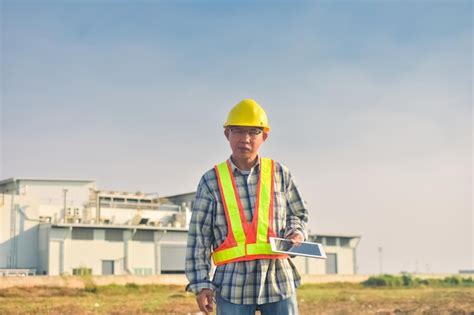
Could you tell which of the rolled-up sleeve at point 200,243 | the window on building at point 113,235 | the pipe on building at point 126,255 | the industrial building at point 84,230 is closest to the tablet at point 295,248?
the rolled-up sleeve at point 200,243

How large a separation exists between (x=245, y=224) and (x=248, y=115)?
2.04 feet

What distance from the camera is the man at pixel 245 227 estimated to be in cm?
379

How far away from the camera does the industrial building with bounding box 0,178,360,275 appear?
1715 inches

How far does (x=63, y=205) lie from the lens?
1832 inches

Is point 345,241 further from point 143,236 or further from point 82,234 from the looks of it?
point 82,234

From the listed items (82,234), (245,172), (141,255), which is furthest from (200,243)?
(141,255)

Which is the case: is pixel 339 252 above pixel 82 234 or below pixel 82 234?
below

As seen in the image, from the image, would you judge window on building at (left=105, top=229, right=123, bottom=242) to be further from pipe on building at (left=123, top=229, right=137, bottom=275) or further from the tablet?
the tablet

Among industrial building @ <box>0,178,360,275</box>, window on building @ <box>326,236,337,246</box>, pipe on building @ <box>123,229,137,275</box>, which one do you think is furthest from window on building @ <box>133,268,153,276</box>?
window on building @ <box>326,236,337,246</box>

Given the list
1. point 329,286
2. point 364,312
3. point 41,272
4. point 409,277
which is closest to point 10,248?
point 41,272

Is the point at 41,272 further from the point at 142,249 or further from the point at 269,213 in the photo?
the point at 269,213

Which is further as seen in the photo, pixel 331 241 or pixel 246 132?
pixel 331 241

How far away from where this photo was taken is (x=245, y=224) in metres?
3.83

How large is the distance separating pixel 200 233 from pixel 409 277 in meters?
48.8
